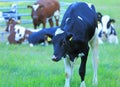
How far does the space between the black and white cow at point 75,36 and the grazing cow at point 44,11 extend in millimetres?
9030

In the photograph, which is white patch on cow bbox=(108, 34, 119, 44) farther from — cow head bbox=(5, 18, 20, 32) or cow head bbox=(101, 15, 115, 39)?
cow head bbox=(5, 18, 20, 32)

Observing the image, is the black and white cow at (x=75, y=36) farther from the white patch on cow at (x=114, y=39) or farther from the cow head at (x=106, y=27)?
the cow head at (x=106, y=27)

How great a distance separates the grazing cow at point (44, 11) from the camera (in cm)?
1688

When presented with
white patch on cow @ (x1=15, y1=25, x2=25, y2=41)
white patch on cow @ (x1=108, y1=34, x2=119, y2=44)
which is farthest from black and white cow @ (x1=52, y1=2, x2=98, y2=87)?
white patch on cow @ (x1=15, y1=25, x2=25, y2=41)

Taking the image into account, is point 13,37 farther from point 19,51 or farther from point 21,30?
point 19,51

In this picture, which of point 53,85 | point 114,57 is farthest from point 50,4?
point 53,85

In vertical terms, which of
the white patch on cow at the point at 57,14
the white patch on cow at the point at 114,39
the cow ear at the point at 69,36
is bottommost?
the white patch on cow at the point at 57,14

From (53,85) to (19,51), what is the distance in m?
5.28

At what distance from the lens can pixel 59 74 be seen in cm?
868

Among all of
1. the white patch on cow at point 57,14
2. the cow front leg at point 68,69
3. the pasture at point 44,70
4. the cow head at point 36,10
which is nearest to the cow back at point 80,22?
the cow front leg at point 68,69

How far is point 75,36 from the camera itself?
6.99 meters

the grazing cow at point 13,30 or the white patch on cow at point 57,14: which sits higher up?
the grazing cow at point 13,30

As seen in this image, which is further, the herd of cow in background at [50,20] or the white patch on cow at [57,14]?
the white patch on cow at [57,14]

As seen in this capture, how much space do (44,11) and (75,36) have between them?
10199 mm
